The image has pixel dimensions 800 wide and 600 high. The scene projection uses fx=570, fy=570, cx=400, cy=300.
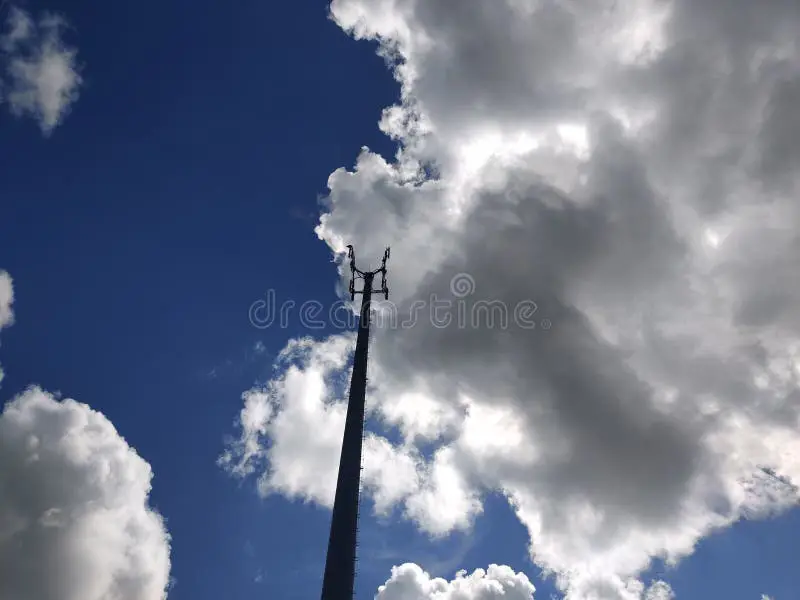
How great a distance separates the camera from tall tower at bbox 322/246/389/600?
38219 millimetres

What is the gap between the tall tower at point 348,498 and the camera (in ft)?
125

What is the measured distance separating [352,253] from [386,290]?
5.81 meters

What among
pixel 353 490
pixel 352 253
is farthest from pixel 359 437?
pixel 352 253

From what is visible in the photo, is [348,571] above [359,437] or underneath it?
underneath

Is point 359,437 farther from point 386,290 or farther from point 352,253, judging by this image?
point 352,253

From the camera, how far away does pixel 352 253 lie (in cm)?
6225

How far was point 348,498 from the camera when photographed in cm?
4178

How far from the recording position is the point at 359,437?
149 ft

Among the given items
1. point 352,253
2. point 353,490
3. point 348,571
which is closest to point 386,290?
point 352,253

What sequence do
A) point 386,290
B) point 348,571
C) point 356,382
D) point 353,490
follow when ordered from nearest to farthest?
1. point 348,571
2. point 353,490
3. point 356,382
4. point 386,290

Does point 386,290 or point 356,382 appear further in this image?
point 386,290

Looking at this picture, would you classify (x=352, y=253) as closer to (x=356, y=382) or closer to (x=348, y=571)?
(x=356, y=382)

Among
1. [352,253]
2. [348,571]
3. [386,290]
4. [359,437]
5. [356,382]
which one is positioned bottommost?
[348,571]

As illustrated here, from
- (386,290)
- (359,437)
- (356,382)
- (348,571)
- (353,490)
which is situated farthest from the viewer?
(386,290)
